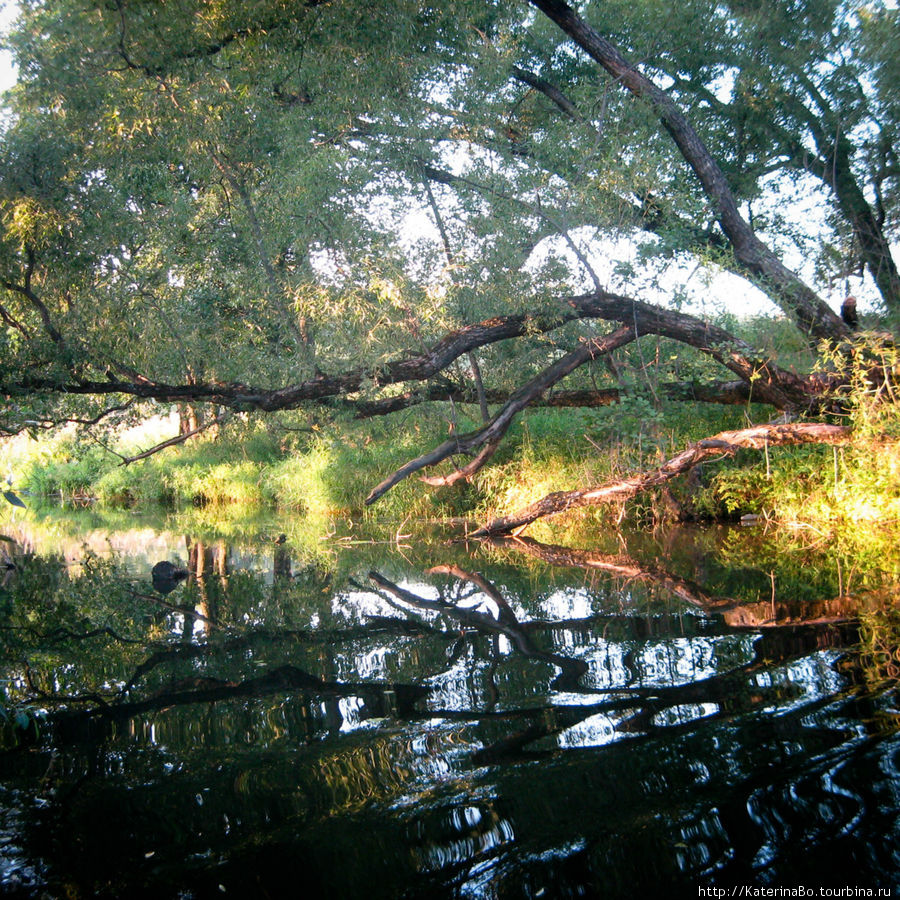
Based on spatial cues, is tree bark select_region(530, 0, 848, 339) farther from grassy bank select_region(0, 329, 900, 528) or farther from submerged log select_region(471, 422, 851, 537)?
submerged log select_region(471, 422, 851, 537)

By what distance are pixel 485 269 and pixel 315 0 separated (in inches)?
143

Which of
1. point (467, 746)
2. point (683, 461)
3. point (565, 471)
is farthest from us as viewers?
point (565, 471)

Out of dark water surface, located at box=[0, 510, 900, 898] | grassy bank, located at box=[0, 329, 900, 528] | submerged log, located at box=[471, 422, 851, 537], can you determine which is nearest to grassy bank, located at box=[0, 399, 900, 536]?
grassy bank, located at box=[0, 329, 900, 528]

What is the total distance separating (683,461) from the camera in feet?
29.3

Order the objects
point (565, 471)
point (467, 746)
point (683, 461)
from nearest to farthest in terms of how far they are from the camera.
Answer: point (467, 746)
point (683, 461)
point (565, 471)

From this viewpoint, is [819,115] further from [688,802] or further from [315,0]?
[688,802]

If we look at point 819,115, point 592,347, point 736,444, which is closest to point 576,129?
point 592,347

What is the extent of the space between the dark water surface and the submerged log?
2534 millimetres

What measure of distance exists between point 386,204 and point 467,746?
8.45 meters

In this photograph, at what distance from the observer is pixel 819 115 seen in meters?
12.0

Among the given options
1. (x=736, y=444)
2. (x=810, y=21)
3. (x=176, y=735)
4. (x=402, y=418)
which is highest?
(x=810, y=21)

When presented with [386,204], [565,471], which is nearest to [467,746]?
[386,204]

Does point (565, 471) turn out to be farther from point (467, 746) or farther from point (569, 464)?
point (467, 746)

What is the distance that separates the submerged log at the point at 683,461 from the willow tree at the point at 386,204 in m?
0.87
